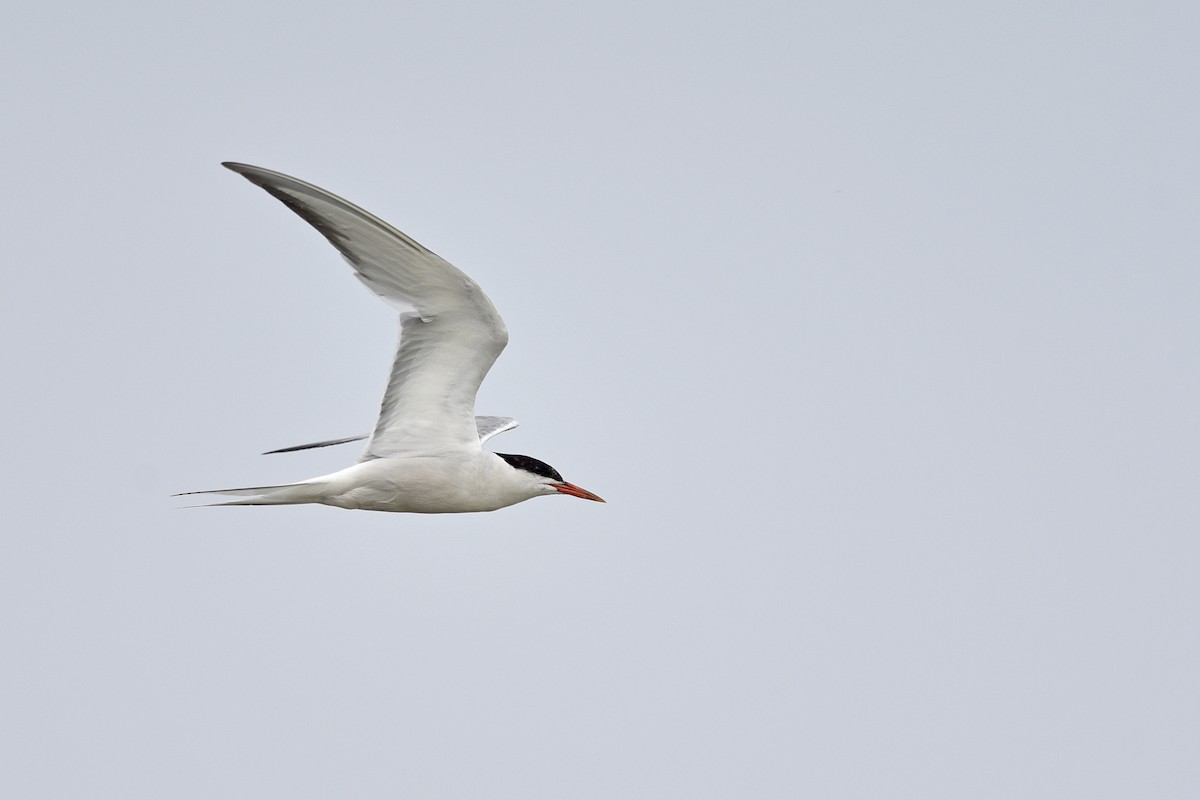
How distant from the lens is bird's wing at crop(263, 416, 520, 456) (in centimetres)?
1242

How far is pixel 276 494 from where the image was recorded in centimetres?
1002

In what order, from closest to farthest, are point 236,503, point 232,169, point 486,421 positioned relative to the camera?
point 232,169 < point 236,503 < point 486,421

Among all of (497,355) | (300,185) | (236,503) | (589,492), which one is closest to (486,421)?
(589,492)

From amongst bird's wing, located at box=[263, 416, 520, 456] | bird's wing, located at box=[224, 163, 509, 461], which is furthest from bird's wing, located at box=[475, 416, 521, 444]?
bird's wing, located at box=[224, 163, 509, 461]

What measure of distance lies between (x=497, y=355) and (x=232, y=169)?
2821mm

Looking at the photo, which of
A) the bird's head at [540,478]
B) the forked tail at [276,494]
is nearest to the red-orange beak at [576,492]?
the bird's head at [540,478]

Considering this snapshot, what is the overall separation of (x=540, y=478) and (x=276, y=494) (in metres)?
2.32

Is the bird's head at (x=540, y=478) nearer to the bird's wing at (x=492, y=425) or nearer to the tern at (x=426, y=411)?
the tern at (x=426, y=411)

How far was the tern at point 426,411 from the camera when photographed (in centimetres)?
962

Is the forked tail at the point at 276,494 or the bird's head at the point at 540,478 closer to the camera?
the forked tail at the point at 276,494

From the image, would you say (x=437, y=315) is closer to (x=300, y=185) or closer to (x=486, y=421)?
(x=300, y=185)

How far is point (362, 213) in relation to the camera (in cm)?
895

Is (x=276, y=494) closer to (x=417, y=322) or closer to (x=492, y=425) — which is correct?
(x=417, y=322)

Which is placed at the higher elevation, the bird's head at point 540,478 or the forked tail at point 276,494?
the bird's head at point 540,478
